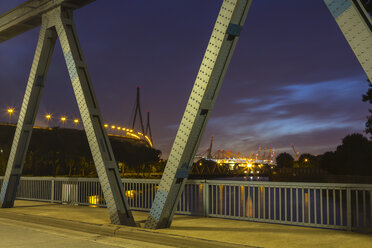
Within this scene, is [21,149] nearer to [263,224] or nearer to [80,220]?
[80,220]

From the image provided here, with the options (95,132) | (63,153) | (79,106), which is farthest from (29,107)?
(63,153)

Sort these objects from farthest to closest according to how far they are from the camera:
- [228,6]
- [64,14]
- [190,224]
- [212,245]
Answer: [64,14]
[190,224]
[228,6]
[212,245]

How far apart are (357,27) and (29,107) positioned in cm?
1063

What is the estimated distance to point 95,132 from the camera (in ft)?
34.1

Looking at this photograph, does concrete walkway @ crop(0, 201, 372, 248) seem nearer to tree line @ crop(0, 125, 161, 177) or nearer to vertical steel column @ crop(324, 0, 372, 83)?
vertical steel column @ crop(324, 0, 372, 83)

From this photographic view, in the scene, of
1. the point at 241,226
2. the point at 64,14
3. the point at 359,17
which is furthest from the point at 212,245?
the point at 64,14

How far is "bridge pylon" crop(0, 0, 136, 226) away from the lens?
1016cm

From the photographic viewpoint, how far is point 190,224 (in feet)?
33.2

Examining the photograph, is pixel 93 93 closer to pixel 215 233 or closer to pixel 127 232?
pixel 127 232

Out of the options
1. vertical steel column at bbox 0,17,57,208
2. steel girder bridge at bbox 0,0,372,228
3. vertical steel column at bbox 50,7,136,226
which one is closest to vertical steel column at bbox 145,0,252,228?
steel girder bridge at bbox 0,0,372,228

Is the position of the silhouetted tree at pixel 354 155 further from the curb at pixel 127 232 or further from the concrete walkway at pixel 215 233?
the curb at pixel 127 232

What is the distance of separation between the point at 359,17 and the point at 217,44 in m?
3.02

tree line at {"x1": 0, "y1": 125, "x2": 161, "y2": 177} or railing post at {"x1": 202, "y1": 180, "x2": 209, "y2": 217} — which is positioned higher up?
tree line at {"x1": 0, "y1": 125, "x2": 161, "y2": 177}

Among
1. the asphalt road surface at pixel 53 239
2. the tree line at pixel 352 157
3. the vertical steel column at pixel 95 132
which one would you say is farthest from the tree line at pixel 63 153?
the asphalt road surface at pixel 53 239
